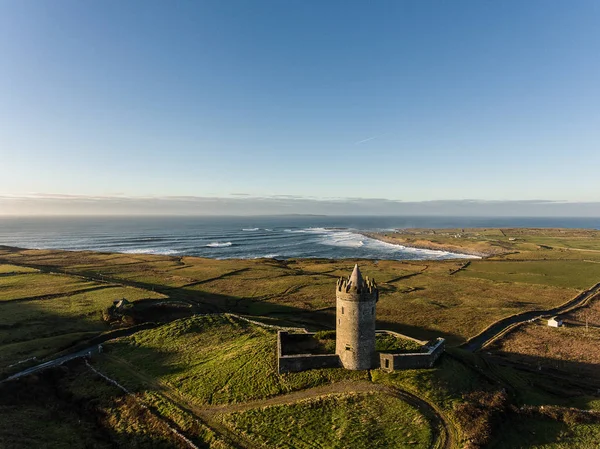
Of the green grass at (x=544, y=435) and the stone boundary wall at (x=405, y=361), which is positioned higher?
the stone boundary wall at (x=405, y=361)

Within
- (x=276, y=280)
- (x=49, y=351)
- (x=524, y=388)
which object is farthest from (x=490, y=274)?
(x=49, y=351)

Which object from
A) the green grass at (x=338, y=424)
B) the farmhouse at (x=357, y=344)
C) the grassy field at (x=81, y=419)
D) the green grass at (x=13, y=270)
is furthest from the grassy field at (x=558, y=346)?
the green grass at (x=13, y=270)

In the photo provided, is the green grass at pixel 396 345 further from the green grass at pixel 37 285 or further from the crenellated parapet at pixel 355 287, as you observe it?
the green grass at pixel 37 285

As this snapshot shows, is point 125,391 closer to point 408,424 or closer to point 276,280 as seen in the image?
point 408,424

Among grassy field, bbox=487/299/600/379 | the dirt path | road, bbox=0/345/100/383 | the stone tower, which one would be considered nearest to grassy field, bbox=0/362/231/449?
the dirt path

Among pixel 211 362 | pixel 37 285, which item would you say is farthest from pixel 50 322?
pixel 37 285

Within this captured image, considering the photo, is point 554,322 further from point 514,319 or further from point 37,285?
point 37,285

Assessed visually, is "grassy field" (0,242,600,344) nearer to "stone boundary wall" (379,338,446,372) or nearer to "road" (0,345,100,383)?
"stone boundary wall" (379,338,446,372)
